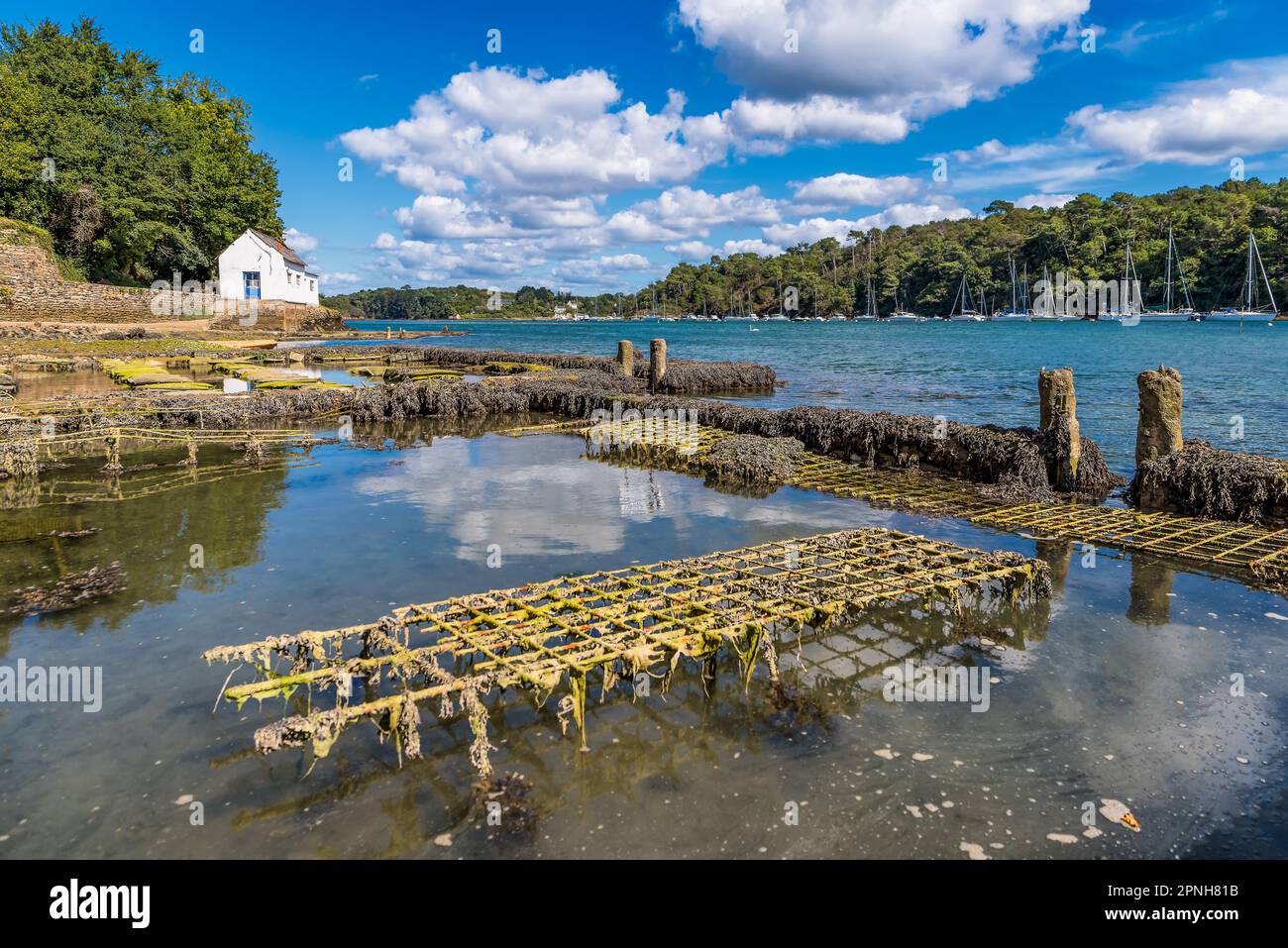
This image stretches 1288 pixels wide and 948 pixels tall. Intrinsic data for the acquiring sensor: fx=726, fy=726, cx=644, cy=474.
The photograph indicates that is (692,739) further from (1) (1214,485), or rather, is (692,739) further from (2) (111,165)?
(2) (111,165)

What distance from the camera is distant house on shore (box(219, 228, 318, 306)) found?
65.8 metres

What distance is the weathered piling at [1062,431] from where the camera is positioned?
17609mm

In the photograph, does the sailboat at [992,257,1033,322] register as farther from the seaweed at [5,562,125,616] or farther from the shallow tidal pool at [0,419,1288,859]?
the seaweed at [5,562,125,616]

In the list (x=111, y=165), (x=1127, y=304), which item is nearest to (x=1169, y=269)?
(x=1127, y=304)

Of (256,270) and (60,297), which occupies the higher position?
(256,270)

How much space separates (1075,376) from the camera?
2106 inches

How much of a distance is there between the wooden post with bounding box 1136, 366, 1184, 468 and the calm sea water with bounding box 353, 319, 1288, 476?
490 centimetres

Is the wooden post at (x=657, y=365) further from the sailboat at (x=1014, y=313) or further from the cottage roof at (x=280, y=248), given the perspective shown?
the sailboat at (x=1014, y=313)

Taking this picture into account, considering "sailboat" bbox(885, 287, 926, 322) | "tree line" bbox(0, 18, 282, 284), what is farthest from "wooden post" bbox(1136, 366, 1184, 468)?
"sailboat" bbox(885, 287, 926, 322)

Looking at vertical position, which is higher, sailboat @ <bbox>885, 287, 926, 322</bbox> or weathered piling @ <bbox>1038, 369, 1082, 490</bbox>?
sailboat @ <bbox>885, 287, 926, 322</bbox>

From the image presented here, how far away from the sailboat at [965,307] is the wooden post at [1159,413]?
157184mm

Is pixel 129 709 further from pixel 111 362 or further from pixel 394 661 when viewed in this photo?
pixel 111 362

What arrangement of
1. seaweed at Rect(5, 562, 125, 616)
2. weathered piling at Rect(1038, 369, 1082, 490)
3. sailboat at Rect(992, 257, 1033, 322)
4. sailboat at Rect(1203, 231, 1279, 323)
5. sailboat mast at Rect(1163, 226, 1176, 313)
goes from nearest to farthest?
seaweed at Rect(5, 562, 125, 616), weathered piling at Rect(1038, 369, 1082, 490), sailboat at Rect(1203, 231, 1279, 323), sailboat mast at Rect(1163, 226, 1176, 313), sailboat at Rect(992, 257, 1033, 322)

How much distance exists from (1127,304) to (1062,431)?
14371 cm
